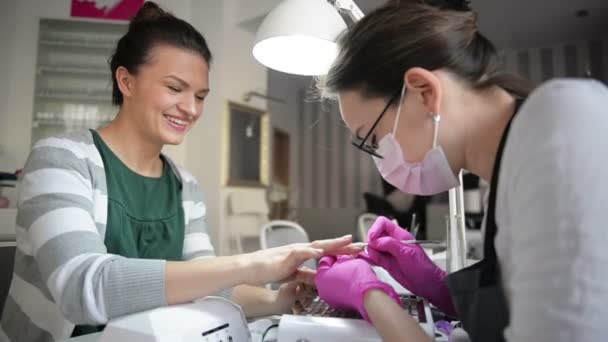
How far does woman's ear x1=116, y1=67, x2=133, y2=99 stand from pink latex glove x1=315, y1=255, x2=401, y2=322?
0.63m

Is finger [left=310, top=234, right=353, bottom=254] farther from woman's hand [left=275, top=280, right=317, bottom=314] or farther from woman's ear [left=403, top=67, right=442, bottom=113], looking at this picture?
woman's ear [left=403, top=67, right=442, bottom=113]

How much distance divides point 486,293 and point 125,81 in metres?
0.88

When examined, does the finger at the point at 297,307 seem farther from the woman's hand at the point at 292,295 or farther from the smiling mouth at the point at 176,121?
the smiling mouth at the point at 176,121

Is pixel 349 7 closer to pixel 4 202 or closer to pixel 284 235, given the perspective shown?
pixel 284 235

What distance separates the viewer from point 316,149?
5.20 meters

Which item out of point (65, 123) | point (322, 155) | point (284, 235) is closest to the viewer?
point (284, 235)

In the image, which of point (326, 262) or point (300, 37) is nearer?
point (326, 262)

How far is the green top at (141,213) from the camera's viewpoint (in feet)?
2.73

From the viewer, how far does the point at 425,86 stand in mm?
571

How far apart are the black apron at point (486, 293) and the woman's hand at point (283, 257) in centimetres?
26

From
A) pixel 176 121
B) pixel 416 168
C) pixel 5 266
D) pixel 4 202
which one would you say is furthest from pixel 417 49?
pixel 4 202

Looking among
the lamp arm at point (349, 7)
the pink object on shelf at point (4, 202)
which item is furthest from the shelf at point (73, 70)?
the lamp arm at point (349, 7)

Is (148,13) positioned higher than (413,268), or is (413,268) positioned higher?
(148,13)

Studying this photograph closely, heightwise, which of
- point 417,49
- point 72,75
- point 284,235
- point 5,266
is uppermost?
point 72,75
